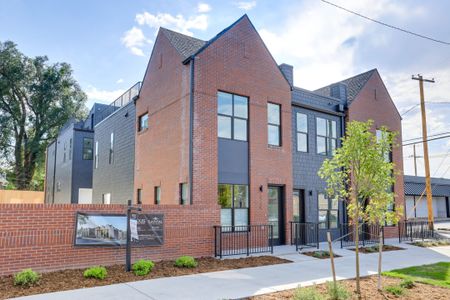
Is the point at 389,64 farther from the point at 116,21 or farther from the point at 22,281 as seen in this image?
the point at 22,281

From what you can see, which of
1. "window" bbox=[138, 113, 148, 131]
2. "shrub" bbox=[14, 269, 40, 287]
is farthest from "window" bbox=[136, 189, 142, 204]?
"shrub" bbox=[14, 269, 40, 287]

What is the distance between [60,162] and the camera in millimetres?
28344

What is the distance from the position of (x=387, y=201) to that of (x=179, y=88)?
819 centimetres

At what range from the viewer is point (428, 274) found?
856 cm

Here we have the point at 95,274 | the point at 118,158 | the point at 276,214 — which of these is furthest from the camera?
the point at 118,158

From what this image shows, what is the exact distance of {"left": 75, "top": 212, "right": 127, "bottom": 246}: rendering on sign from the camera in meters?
8.43

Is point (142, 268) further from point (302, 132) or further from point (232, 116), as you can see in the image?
point (302, 132)

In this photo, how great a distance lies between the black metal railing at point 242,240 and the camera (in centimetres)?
1090

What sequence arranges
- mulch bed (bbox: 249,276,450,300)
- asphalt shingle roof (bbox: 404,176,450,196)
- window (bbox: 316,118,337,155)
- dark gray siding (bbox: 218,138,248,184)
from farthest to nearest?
1. asphalt shingle roof (bbox: 404,176,450,196)
2. window (bbox: 316,118,337,155)
3. dark gray siding (bbox: 218,138,248,184)
4. mulch bed (bbox: 249,276,450,300)

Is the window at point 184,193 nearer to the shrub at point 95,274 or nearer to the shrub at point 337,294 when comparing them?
the shrub at point 95,274

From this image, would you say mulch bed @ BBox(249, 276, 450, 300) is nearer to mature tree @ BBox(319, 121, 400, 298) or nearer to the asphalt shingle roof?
mature tree @ BBox(319, 121, 400, 298)

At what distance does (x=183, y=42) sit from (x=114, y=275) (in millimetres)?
9174

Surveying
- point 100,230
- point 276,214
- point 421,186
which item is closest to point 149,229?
point 100,230

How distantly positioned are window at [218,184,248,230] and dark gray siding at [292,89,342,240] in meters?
2.69
